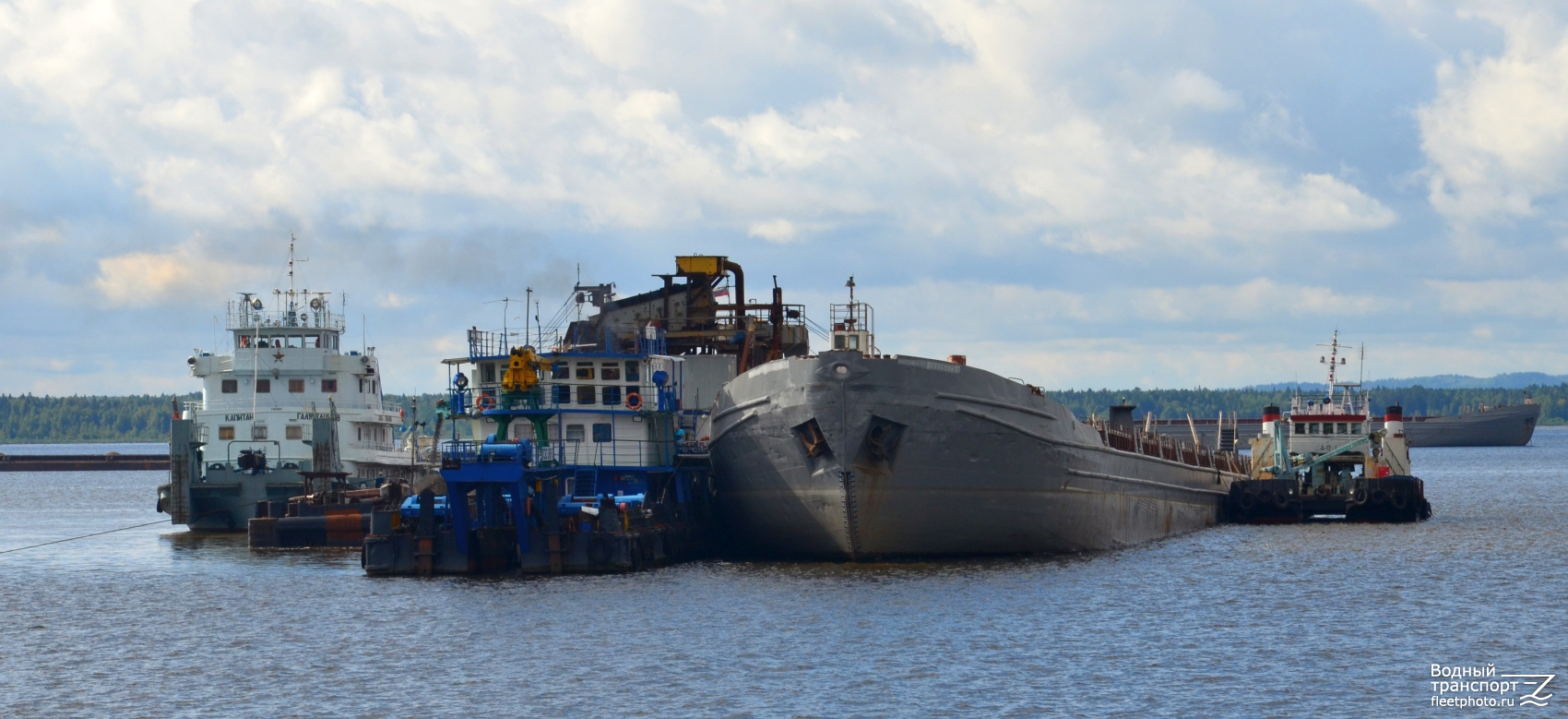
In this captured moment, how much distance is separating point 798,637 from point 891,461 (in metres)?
10.7

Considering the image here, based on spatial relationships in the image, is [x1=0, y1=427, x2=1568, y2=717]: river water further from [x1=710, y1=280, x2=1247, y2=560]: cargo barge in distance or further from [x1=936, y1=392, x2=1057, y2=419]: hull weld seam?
[x1=936, y1=392, x2=1057, y2=419]: hull weld seam

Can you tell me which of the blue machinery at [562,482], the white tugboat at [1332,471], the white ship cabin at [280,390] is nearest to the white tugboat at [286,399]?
the white ship cabin at [280,390]

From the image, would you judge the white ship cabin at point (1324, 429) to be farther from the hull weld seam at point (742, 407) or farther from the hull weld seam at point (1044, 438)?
the hull weld seam at point (742, 407)

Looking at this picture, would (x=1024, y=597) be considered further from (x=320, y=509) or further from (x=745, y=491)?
(x=320, y=509)

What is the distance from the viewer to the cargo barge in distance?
42.6m

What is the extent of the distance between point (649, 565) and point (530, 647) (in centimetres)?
1275

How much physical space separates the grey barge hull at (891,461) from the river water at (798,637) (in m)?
1.06

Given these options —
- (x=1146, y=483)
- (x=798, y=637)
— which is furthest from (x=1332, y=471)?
(x=798, y=637)

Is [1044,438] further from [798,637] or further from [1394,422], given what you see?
[1394,422]

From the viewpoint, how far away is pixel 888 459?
42812 mm

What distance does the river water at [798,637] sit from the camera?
2739 centimetres

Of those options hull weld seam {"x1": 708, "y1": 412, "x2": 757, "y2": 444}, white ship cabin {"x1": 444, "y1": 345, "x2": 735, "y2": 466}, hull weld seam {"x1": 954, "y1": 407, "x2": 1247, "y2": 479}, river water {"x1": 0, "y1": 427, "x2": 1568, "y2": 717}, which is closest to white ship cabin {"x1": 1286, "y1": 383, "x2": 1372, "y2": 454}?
hull weld seam {"x1": 954, "y1": 407, "x2": 1247, "y2": 479}

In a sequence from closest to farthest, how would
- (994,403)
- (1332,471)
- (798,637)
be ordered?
1. (798,637)
2. (994,403)
3. (1332,471)

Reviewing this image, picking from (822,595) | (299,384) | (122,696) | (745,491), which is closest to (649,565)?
(745,491)
